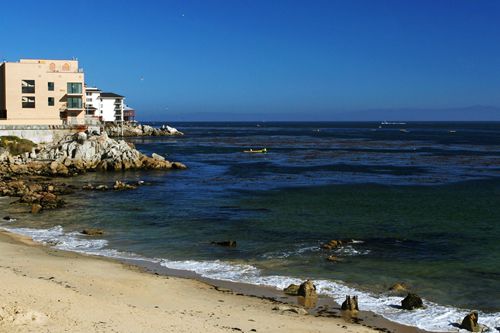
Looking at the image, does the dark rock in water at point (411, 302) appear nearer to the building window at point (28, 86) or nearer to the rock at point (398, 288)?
the rock at point (398, 288)

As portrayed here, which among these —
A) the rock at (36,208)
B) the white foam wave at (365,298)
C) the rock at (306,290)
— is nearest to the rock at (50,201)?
the rock at (36,208)

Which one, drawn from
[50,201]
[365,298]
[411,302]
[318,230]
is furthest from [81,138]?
[411,302]

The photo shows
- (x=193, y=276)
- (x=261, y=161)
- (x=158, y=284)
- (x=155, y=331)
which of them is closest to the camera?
(x=155, y=331)

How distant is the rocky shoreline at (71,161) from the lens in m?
59.4

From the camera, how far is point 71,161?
224ft

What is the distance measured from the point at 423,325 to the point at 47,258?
16.2 m

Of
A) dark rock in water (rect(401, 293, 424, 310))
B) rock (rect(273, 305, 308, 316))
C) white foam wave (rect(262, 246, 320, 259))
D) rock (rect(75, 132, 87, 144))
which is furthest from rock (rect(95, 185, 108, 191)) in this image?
dark rock in water (rect(401, 293, 424, 310))

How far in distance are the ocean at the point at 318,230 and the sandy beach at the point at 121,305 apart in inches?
114

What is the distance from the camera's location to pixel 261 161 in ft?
279

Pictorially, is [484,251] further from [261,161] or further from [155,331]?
[261,161]

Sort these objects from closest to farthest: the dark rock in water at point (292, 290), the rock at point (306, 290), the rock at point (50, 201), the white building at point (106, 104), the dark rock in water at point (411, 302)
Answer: the dark rock in water at point (411, 302), the rock at point (306, 290), the dark rock in water at point (292, 290), the rock at point (50, 201), the white building at point (106, 104)

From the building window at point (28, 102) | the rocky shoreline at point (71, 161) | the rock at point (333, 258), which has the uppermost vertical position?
the building window at point (28, 102)

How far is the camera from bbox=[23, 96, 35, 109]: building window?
85.3 metres

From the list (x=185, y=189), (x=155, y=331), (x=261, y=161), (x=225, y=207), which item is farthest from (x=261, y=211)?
(x=261, y=161)
